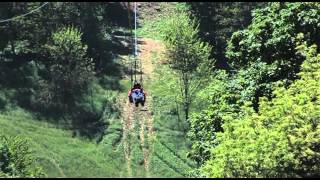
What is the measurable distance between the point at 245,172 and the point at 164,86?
6194cm

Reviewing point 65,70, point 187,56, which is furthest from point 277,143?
point 65,70

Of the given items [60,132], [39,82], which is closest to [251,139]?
[60,132]

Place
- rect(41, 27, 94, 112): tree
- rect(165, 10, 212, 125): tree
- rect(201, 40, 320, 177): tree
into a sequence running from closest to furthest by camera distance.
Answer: rect(201, 40, 320, 177): tree → rect(165, 10, 212, 125): tree → rect(41, 27, 94, 112): tree

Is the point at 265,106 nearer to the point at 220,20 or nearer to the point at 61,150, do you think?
the point at 61,150

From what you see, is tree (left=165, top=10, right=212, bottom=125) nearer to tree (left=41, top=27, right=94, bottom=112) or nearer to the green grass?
tree (left=41, top=27, right=94, bottom=112)

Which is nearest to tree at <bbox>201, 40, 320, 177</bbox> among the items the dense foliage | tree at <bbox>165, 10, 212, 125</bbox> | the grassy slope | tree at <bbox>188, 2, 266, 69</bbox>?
the dense foliage

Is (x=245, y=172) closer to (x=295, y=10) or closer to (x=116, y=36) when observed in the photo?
(x=295, y=10)

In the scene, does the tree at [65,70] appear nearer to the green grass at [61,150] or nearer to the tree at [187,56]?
the green grass at [61,150]

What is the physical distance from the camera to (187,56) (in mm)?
84125

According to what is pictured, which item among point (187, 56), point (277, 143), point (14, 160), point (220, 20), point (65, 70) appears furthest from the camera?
point (220, 20)

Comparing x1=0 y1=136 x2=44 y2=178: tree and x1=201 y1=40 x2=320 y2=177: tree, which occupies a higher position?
x1=201 y1=40 x2=320 y2=177: tree

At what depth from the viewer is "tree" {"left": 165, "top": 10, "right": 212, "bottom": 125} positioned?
82750 millimetres

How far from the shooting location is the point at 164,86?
87688mm

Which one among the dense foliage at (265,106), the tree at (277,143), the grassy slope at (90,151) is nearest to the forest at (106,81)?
the grassy slope at (90,151)
